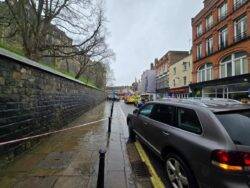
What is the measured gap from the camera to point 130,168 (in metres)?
6.12

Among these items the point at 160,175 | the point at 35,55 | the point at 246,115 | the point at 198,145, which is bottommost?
the point at 160,175

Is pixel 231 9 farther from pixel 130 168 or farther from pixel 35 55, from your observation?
pixel 130 168

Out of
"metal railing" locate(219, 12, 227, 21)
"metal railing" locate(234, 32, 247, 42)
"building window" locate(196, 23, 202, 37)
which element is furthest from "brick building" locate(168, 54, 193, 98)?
"metal railing" locate(234, 32, 247, 42)

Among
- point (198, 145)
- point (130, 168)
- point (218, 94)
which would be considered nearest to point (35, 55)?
point (130, 168)

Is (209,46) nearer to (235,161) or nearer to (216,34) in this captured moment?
(216,34)

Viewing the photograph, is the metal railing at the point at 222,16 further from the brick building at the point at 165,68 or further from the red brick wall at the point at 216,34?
the brick building at the point at 165,68

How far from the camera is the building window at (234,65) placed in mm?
23934

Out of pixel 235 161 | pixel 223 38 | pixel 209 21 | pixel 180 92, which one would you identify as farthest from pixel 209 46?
pixel 235 161

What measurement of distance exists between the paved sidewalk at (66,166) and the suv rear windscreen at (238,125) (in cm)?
220

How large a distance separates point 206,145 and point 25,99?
201 inches

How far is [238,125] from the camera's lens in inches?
150

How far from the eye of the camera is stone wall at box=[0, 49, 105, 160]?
5.89 metres

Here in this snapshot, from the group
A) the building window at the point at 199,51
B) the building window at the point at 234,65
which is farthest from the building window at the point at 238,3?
the building window at the point at 199,51

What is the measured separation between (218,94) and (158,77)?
127ft
